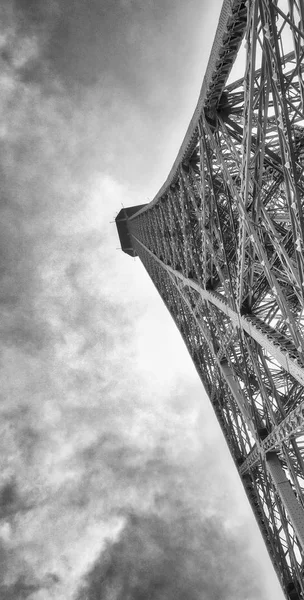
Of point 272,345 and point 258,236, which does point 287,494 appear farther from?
point 258,236

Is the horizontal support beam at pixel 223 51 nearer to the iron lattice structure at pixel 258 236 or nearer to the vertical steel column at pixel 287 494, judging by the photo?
the iron lattice structure at pixel 258 236

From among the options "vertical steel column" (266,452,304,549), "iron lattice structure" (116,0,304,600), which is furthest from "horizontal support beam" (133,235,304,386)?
"vertical steel column" (266,452,304,549)

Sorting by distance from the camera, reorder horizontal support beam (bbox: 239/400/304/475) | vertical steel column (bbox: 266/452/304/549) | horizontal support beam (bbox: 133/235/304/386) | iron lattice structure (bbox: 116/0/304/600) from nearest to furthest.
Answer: iron lattice structure (bbox: 116/0/304/600) → horizontal support beam (bbox: 133/235/304/386) → horizontal support beam (bbox: 239/400/304/475) → vertical steel column (bbox: 266/452/304/549)

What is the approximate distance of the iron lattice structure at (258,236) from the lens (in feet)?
18.4

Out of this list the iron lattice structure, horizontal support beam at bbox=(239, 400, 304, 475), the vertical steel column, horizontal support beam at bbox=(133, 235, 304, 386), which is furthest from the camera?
the vertical steel column

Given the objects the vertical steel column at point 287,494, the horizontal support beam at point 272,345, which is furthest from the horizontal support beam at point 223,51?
the vertical steel column at point 287,494

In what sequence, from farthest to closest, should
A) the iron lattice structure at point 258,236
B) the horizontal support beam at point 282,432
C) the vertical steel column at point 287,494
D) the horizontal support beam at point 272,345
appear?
the vertical steel column at point 287,494 → the horizontal support beam at point 282,432 → the horizontal support beam at point 272,345 → the iron lattice structure at point 258,236

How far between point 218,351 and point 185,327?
1076cm

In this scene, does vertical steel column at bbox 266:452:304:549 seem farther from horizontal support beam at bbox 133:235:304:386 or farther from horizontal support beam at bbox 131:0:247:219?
horizontal support beam at bbox 131:0:247:219

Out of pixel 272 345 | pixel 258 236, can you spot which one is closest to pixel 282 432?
pixel 272 345

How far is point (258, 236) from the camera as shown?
7691 mm

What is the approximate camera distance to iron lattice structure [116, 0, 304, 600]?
220 inches

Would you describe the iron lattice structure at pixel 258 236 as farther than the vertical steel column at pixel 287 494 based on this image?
No

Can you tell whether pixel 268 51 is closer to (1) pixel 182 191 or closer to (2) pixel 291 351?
(2) pixel 291 351
